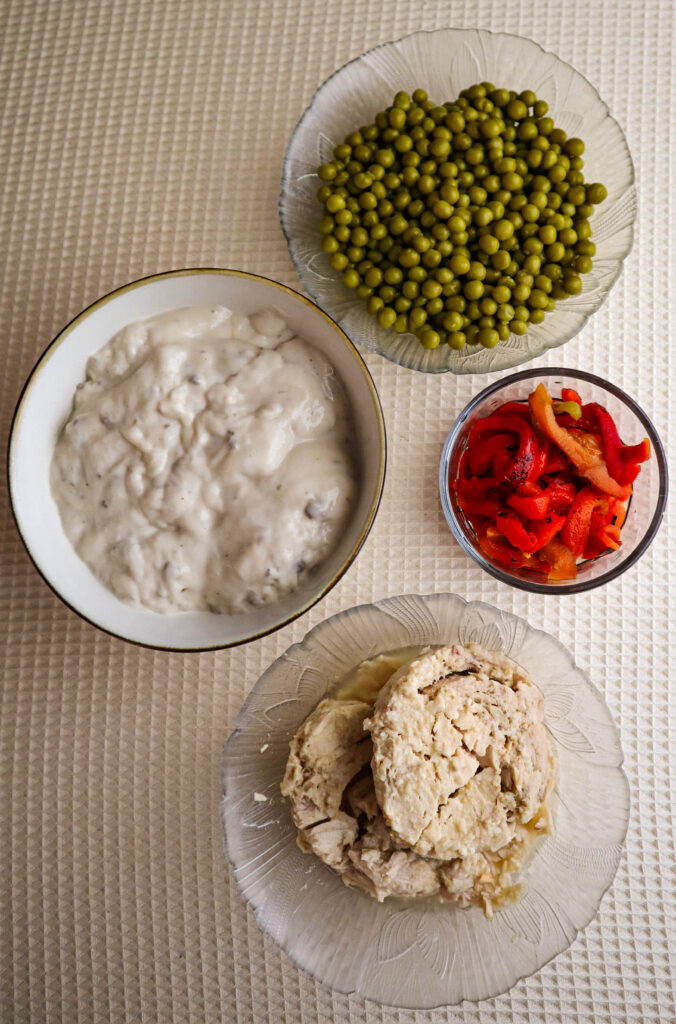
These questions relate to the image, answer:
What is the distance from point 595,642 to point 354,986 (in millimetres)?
673

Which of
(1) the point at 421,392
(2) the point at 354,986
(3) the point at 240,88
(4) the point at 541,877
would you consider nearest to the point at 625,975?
(4) the point at 541,877

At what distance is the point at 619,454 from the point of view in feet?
4.27

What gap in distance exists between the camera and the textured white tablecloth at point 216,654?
55.1 inches

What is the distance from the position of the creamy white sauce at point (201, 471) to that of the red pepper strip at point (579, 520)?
1.14ft

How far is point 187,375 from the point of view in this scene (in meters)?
1.24

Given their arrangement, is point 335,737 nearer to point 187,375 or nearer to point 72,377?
point 187,375

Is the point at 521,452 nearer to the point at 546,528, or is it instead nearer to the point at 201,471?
the point at 546,528

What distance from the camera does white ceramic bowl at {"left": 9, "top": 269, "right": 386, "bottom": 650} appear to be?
3.98 feet

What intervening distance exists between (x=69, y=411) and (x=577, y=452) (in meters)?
0.81

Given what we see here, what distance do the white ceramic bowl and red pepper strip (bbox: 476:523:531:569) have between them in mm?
226

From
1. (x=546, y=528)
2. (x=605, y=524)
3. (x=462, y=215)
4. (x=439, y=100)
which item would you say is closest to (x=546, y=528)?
(x=546, y=528)

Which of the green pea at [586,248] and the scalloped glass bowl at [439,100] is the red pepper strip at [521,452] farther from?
the green pea at [586,248]

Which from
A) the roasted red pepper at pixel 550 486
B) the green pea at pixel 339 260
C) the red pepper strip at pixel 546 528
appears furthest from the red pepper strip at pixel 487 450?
the green pea at pixel 339 260

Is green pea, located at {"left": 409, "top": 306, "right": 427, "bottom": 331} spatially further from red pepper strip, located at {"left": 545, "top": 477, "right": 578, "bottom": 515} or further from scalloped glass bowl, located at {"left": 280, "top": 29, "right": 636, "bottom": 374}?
red pepper strip, located at {"left": 545, "top": 477, "right": 578, "bottom": 515}
